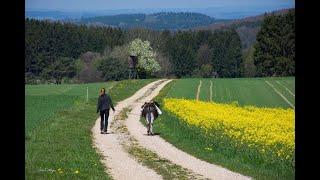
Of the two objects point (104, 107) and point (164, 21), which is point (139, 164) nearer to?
point (104, 107)

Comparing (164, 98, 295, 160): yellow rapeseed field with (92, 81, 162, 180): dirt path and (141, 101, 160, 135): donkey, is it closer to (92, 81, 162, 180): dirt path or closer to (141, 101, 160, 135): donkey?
(141, 101, 160, 135): donkey

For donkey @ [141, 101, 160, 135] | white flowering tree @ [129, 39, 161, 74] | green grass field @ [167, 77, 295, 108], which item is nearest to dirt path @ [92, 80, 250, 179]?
donkey @ [141, 101, 160, 135]

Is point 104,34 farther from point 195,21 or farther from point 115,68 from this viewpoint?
point 195,21

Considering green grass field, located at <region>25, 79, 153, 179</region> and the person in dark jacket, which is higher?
the person in dark jacket

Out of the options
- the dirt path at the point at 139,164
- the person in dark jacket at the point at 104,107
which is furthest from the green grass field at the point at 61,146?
the person in dark jacket at the point at 104,107

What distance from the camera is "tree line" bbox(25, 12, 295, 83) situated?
6119cm

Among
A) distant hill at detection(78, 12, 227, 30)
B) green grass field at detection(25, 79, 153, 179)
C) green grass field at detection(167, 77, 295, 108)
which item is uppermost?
distant hill at detection(78, 12, 227, 30)

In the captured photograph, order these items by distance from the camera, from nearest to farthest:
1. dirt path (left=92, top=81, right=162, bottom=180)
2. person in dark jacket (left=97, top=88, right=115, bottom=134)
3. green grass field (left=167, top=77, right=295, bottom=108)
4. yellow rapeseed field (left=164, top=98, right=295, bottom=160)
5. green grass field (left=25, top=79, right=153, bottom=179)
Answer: green grass field (left=25, top=79, right=153, bottom=179)
dirt path (left=92, top=81, right=162, bottom=180)
yellow rapeseed field (left=164, top=98, right=295, bottom=160)
person in dark jacket (left=97, top=88, right=115, bottom=134)
green grass field (left=167, top=77, right=295, bottom=108)

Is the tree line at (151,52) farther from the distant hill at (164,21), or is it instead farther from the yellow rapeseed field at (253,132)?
the yellow rapeseed field at (253,132)

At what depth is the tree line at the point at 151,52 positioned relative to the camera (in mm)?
61194

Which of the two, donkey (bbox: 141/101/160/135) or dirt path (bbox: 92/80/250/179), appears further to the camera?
donkey (bbox: 141/101/160/135)

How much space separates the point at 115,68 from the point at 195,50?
37.6 meters
